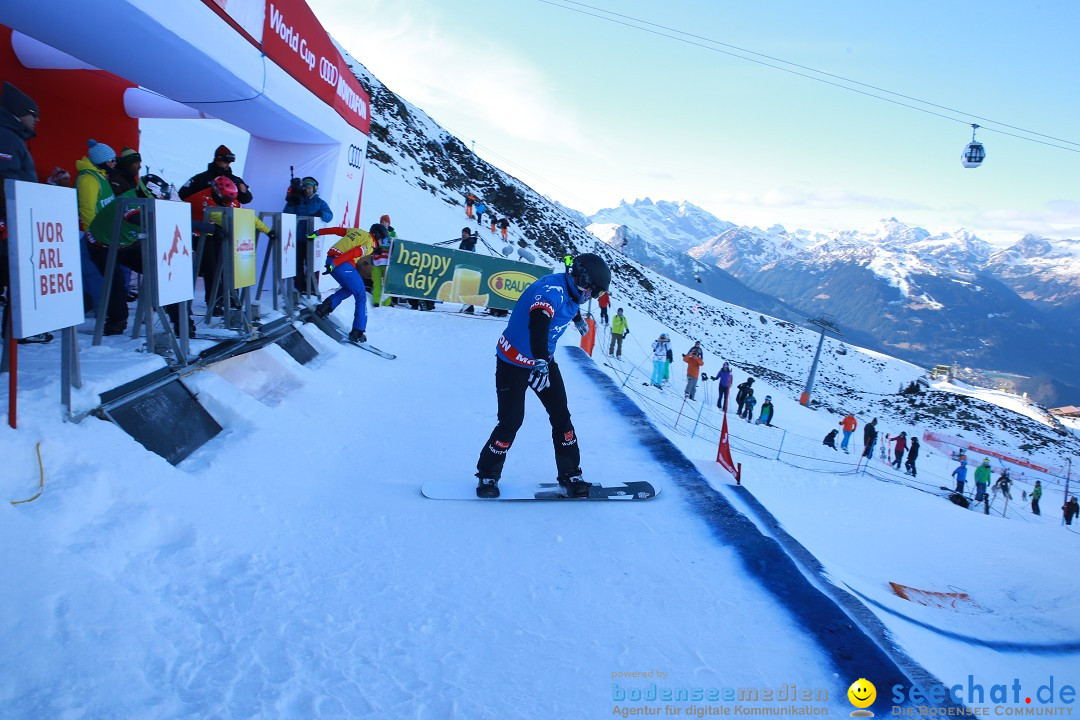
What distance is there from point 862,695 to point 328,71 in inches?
390

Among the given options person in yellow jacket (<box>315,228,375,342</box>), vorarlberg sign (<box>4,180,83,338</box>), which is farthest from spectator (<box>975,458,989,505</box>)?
vorarlberg sign (<box>4,180,83,338</box>)

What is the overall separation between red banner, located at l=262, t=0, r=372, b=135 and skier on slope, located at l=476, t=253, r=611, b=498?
16.9 feet

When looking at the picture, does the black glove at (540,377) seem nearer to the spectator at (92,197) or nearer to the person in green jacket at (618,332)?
the spectator at (92,197)

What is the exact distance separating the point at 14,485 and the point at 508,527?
8.03ft

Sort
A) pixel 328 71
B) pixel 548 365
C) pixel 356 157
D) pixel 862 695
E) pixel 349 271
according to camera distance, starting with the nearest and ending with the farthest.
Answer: pixel 862 695 < pixel 548 365 < pixel 349 271 < pixel 328 71 < pixel 356 157

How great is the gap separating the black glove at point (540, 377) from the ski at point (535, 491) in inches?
30.6

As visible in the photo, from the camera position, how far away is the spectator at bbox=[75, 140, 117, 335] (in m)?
4.87

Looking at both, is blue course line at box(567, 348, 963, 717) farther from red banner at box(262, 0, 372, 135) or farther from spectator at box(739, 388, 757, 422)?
spectator at box(739, 388, 757, 422)

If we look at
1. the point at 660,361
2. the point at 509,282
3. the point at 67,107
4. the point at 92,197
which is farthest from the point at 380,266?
the point at 660,361

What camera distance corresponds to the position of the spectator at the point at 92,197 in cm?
487

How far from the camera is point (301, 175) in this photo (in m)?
9.79

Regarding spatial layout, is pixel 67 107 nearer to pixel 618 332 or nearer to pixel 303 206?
pixel 303 206

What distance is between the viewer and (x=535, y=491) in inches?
175

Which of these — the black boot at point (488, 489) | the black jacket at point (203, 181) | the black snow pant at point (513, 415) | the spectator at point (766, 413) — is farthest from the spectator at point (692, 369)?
the black boot at point (488, 489)
